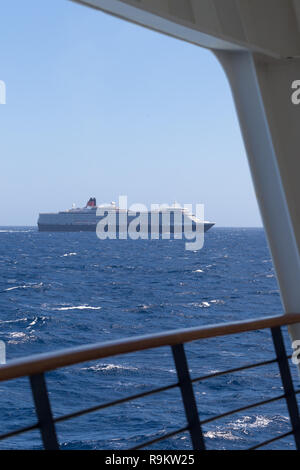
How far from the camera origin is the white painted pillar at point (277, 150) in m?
1.89

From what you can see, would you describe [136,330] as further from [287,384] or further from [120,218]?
[120,218]

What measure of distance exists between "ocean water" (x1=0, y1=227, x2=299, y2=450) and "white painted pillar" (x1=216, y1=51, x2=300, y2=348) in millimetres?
6411

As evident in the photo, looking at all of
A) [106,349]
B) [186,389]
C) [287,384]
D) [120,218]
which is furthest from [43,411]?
[120,218]

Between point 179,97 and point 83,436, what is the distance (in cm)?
3420

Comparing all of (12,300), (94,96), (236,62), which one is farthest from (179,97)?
(236,62)

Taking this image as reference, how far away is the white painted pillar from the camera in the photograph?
1.89 metres

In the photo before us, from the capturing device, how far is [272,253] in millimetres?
1941

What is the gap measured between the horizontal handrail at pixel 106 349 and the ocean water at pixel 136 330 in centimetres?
706

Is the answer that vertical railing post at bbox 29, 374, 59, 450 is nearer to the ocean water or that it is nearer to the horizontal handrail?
the horizontal handrail

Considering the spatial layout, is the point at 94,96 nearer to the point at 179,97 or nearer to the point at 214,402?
the point at 179,97

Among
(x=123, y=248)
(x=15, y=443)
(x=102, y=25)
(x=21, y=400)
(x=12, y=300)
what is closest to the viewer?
(x=15, y=443)

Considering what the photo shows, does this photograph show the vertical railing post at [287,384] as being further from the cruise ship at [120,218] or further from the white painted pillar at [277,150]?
the cruise ship at [120,218]

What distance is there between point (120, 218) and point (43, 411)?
43224mm

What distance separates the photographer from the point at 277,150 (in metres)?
1.90
